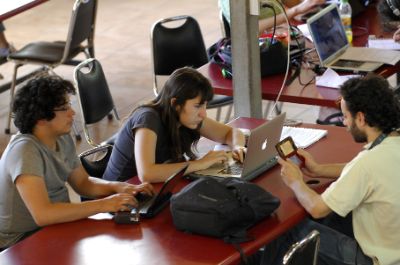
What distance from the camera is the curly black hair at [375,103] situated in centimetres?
289

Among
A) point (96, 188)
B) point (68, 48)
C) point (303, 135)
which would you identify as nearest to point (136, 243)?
point (96, 188)

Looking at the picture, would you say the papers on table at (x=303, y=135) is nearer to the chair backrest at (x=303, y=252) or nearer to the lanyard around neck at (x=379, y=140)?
the lanyard around neck at (x=379, y=140)

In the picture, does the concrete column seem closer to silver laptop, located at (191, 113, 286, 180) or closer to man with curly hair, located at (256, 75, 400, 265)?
silver laptop, located at (191, 113, 286, 180)

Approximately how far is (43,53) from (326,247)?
10.8 feet

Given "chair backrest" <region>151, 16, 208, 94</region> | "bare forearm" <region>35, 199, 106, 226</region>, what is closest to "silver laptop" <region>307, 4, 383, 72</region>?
"chair backrest" <region>151, 16, 208, 94</region>

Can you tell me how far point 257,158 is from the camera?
10.3 feet

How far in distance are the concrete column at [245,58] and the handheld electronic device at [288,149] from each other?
0.81 metres

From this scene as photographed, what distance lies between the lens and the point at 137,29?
25.6 feet

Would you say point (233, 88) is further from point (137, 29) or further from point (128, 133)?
point (137, 29)

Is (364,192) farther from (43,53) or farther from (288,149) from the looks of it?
(43,53)

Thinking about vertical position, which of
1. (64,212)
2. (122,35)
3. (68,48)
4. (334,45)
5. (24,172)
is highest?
(24,172)

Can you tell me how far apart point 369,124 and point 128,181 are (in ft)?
3.28

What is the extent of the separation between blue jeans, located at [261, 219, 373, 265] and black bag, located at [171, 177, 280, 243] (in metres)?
0.30

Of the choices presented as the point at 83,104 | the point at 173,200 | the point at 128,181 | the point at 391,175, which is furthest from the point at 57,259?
the point at 83,104
